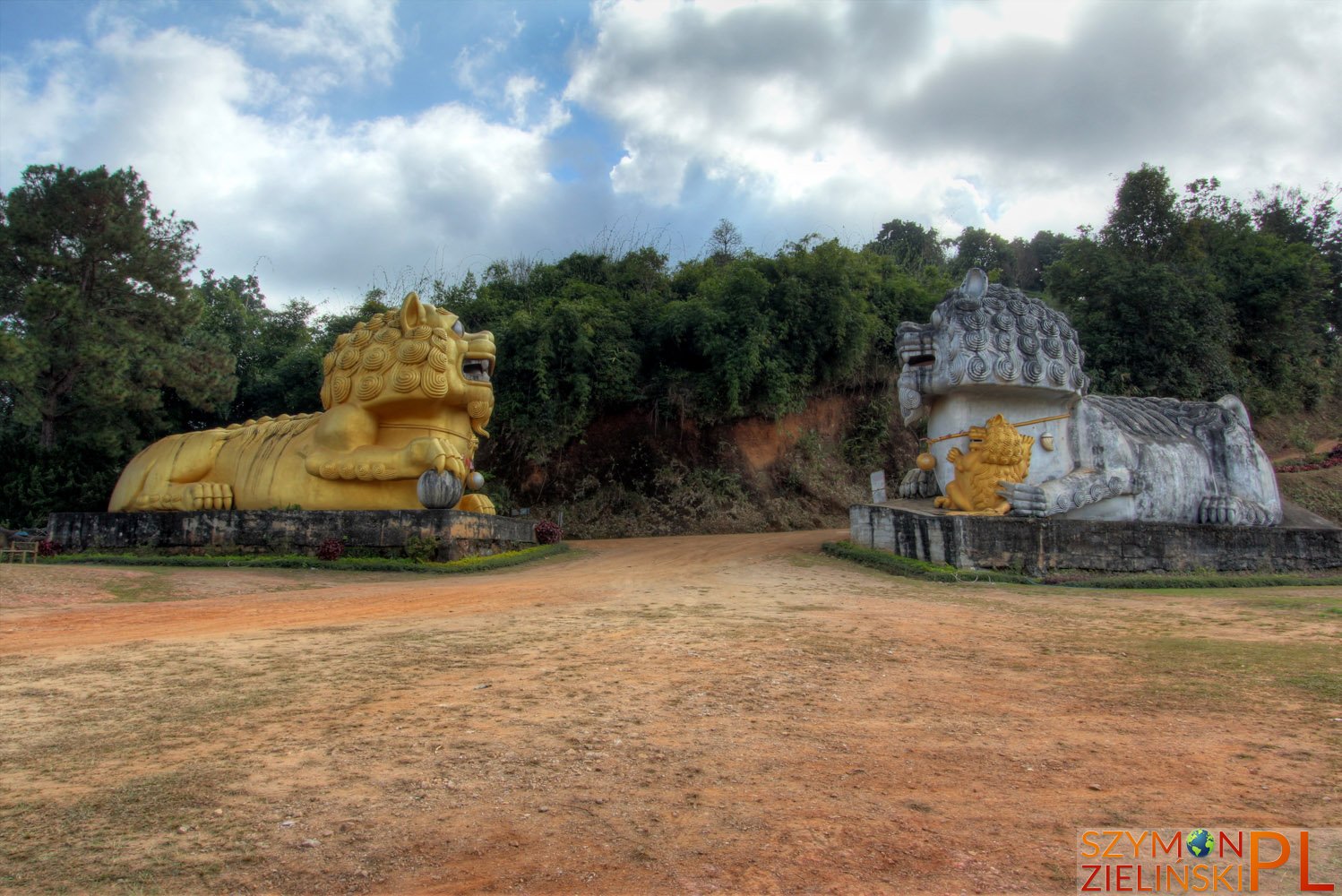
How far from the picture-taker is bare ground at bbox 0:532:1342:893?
2.05m

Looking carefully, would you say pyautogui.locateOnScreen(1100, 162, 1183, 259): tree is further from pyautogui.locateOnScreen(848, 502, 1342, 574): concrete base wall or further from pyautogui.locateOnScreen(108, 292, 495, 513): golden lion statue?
pyautogui.locateOnScreen(108, 292, 495, 513): golden lion statue

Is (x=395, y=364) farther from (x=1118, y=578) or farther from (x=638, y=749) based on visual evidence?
(x=1118, y=578)

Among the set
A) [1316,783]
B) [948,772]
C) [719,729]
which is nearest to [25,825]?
[719,729]

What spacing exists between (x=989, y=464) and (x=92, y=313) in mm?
15589

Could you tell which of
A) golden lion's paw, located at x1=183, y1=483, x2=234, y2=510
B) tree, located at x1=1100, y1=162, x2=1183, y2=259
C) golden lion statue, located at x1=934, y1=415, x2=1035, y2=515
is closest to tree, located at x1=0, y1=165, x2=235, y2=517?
golden lion's paw, located at x1=183, y1=483, x2=234, y2=510

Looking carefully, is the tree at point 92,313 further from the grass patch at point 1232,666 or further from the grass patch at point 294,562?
the grass patch at point 1232,666

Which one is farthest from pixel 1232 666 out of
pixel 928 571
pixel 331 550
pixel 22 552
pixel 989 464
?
pixel 22 552

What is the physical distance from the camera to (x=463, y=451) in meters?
11.0

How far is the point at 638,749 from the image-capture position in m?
2.85

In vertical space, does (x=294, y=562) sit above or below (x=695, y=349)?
below

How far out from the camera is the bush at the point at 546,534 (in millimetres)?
13500

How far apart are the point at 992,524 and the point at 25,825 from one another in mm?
8642

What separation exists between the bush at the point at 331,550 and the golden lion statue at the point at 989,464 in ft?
24.8

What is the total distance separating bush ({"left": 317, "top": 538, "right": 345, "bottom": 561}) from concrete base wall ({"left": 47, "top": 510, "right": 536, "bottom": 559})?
0.11 meters
